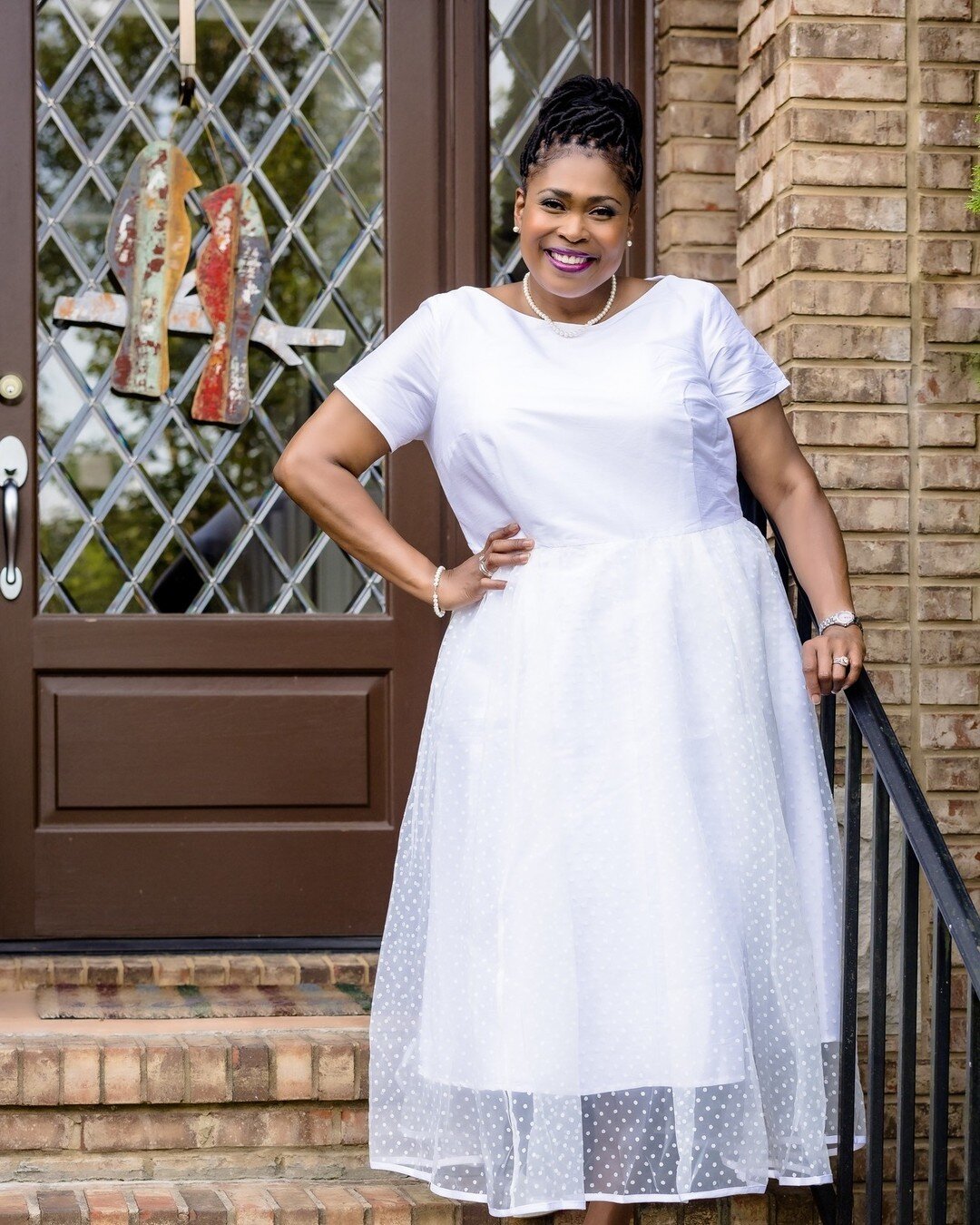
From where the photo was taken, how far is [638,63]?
402 centimetres

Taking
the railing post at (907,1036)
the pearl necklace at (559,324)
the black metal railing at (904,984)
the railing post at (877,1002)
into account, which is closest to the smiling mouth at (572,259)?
the pearl necklace at (559,324)

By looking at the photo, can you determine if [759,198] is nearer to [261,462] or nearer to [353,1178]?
[261,462]

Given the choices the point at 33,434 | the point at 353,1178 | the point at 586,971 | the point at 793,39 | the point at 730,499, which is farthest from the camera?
the point at 33,434

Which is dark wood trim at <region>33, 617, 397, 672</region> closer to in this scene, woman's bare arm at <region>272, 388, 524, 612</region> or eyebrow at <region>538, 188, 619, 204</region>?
woman's bare arm at <region>272, 388, 524, 612</region>

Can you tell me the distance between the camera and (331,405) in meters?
2.75

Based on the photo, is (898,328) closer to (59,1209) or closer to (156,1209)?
(156,1209)

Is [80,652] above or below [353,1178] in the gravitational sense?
above

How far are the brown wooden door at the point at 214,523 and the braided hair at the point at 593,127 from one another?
1.35m

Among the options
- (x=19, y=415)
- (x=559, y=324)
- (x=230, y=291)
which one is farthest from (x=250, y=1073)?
(x=230, y=291)

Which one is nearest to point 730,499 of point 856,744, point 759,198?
point 856,744

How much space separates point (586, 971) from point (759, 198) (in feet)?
6.42

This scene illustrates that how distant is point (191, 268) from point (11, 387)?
546 mm

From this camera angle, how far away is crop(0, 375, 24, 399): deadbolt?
3861 mm

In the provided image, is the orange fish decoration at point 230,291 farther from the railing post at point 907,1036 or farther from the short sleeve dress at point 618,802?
the railing post at point 907,1036
